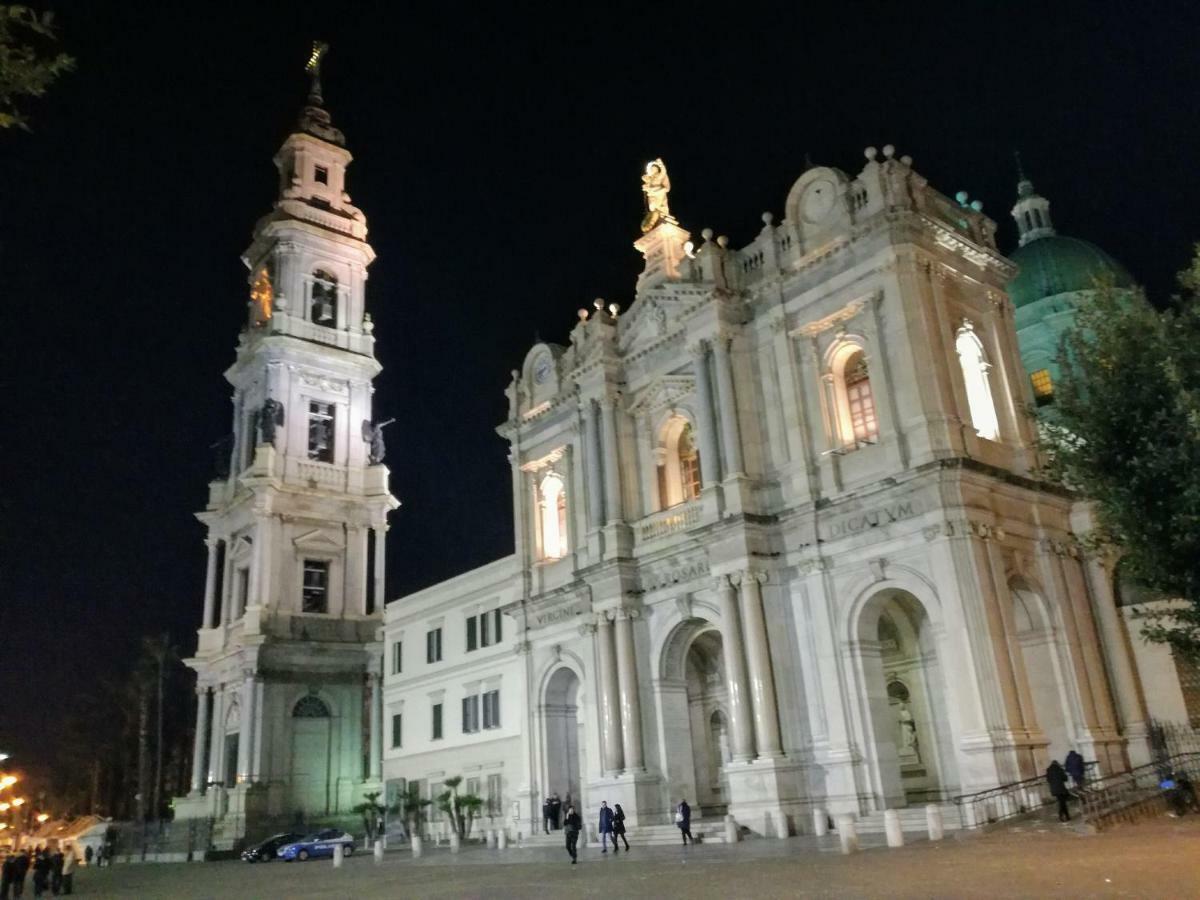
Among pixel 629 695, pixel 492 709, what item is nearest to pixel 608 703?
pixel 629 695

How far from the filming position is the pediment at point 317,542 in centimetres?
5119

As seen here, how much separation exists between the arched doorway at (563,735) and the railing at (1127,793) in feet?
53.5

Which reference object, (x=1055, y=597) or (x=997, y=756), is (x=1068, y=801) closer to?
(x=997, y=756)

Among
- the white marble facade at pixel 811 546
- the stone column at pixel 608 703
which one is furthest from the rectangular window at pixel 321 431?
the stone column at pixel 608 703

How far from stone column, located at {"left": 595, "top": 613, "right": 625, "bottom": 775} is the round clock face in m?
13.6

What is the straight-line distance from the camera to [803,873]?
15.9 metres

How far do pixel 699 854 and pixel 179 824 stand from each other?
35019 mm

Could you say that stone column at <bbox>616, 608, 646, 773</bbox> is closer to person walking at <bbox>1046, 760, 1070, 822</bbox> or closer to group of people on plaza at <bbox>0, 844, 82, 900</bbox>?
person walking at <bbox>1046, 760, 1070, 822</bbox>

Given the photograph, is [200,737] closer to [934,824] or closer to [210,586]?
[210,586]

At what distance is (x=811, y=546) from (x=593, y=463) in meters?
9.23

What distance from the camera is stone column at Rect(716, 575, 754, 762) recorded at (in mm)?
26484

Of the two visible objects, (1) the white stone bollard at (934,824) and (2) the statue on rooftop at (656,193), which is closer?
(1) the white stone bollard at (934,824)

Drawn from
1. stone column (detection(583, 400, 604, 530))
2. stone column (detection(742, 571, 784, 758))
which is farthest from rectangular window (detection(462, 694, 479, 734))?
stone column (detection(742, 571, 784, 758))

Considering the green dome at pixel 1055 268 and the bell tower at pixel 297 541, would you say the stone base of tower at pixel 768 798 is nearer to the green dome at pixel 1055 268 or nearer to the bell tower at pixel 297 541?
the green dome at pixel 1055 268
